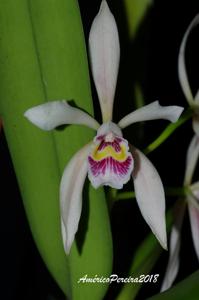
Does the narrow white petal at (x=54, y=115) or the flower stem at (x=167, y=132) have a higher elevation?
the narrow white petal at (x=54, y=115)

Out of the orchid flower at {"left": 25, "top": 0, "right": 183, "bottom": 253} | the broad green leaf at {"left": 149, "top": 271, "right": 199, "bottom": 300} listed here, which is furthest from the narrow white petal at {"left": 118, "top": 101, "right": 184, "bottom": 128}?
the broad green leaf at {"left": 149, "top": 271, "right": 199, "bottom": 300}

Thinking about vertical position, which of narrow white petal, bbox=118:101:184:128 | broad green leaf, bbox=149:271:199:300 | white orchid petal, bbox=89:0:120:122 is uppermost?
white orchid petal, bbox=89:0:120:122

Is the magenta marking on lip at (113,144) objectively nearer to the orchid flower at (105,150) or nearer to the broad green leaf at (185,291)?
the orchid flower at (105,150)

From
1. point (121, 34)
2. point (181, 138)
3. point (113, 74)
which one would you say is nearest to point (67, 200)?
point (113, 74)

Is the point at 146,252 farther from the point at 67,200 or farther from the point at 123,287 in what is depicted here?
the point at 67,200

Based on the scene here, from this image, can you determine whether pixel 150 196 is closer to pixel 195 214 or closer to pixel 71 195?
pixel 71 195

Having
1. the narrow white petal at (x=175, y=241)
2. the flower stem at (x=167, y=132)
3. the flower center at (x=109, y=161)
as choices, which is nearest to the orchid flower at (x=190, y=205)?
the narrow white petal at (x=175, y=241)

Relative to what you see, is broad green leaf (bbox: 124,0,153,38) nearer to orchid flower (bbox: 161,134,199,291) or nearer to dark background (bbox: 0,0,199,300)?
dark background (bbox: 0,0,199,300)
